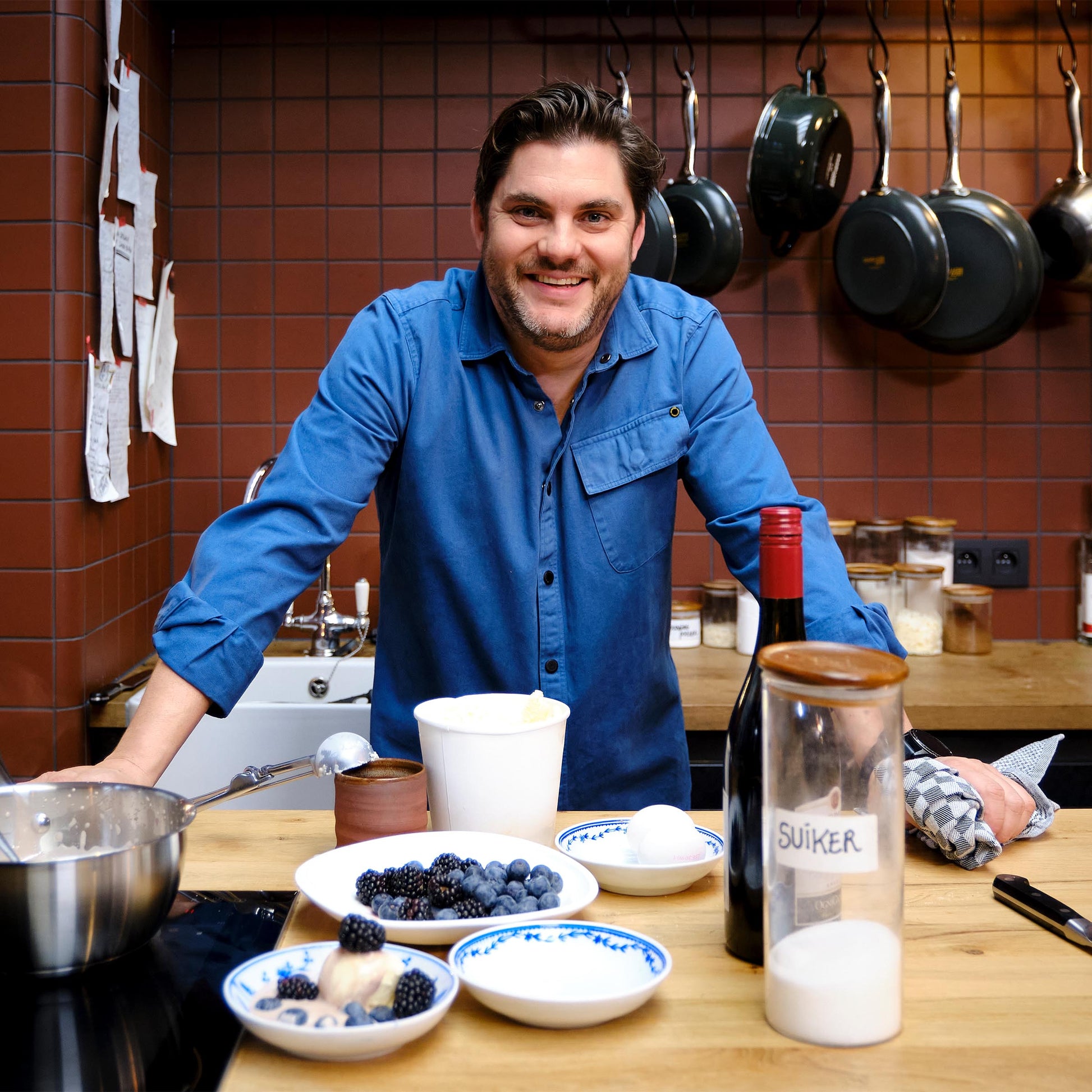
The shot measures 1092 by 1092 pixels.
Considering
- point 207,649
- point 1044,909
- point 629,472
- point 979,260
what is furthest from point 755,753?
A: point 979,260

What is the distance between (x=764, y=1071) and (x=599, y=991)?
0.11m

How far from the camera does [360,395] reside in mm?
1350

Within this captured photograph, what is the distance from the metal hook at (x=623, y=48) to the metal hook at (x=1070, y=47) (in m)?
0.87

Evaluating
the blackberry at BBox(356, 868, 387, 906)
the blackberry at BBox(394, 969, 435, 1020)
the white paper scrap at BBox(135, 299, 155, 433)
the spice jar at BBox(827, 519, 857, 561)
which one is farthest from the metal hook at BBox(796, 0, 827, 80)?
the blackberry at BBox(394, 969, 435, 1020)

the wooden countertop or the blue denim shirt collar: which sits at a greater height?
the blue denim shirt collar

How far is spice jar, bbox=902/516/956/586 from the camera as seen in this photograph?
236 cm

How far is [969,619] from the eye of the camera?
7.48 feet

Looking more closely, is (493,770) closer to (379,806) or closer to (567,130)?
(379,806)

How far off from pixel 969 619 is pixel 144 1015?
6.32 ft

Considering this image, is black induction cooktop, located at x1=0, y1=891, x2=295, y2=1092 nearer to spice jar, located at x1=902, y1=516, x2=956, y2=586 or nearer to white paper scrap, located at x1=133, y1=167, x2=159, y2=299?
white paper scrap, located at x1=133, y1=167, x2=159, y2=299

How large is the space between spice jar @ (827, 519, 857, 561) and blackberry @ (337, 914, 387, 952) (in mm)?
1832

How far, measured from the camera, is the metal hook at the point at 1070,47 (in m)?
2.29

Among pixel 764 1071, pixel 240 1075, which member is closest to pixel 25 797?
pixel 240 1075

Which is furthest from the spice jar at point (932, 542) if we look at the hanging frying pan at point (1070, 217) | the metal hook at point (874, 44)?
the metal hook at point (874, 44)
